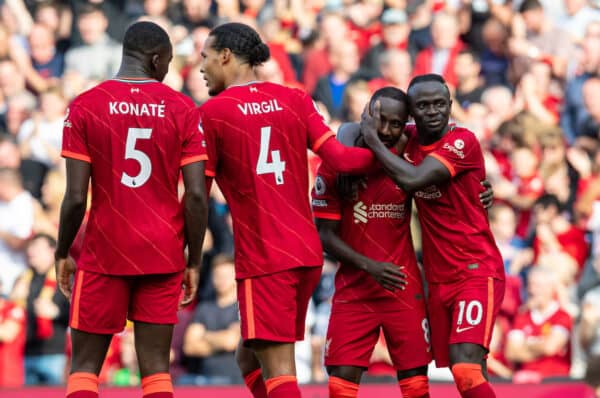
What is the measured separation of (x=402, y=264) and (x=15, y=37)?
→ 270 inches

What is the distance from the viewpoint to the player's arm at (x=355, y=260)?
7.56 m

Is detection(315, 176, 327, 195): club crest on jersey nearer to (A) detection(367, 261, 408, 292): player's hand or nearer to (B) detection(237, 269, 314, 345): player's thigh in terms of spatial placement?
(A) detection(367, 261, 408, 292): player's hand

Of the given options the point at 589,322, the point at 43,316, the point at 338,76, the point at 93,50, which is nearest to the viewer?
the point at 589,322

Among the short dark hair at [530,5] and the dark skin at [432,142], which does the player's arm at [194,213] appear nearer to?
the dark skin at [432,142]

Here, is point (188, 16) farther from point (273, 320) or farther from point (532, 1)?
point (273, 320)

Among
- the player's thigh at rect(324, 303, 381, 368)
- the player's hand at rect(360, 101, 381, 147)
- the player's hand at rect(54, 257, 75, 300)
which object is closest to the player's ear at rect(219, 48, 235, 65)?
the player's hand at rect(360, 101, 381, 147)

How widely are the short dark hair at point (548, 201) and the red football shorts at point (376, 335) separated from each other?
4086 millimetres

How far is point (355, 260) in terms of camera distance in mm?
7617

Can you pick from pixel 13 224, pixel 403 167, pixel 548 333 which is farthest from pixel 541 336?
pixel 13 224

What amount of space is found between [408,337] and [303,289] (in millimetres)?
755

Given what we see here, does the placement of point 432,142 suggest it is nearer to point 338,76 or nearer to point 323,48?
point 338,76

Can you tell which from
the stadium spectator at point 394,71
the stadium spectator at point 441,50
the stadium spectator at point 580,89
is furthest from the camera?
the stadium spectator at point 441,50

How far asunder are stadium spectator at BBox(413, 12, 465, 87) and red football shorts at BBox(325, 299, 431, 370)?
17.3 ft

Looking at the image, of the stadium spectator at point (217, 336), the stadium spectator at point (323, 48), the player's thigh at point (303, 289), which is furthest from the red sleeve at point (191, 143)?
the stadium spectator at point (323, 48)
